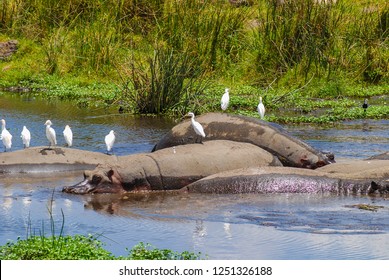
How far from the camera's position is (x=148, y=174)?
11.9 metres

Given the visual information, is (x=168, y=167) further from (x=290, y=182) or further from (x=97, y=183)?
(x=290, y=182)

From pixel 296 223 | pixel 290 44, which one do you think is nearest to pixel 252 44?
pixel 290 44

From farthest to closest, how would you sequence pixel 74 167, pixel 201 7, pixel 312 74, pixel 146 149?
pixel 201 7 < pixel 312 74 < pixel 146 149 < pixel 74 167

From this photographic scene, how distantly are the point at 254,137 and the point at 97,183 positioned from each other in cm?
234

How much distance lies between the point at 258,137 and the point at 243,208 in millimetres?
2376

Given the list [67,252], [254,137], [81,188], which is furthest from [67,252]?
[254,137]

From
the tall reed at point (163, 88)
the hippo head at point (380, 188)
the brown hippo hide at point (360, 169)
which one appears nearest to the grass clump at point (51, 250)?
the hippo head at point (380, 188)

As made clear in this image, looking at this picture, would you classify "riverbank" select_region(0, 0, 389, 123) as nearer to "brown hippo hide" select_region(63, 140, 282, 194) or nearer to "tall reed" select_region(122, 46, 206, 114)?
"tall reed" select_region(122, 46, 206, 114)

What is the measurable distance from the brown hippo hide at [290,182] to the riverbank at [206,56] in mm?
6336

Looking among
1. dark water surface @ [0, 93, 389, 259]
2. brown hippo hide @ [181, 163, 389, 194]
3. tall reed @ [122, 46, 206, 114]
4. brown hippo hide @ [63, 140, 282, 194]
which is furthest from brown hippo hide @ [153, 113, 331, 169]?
tall reed @ [122, 46, 206, 114]

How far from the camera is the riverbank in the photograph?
61.5 ft

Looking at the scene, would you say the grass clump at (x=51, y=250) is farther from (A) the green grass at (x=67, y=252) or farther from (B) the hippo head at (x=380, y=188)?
(B) the hippo head at (x=380, y=188)

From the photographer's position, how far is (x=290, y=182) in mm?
11484

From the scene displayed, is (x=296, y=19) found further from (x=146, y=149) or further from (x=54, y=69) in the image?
(x=146, y=149)
